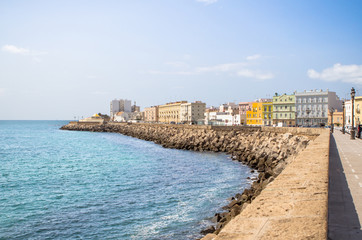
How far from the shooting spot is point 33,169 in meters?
29.9

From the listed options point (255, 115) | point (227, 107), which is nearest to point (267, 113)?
point (255, 115)

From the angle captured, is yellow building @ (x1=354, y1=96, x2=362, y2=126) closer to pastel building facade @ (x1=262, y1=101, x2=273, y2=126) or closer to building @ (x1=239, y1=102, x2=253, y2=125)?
pastel building facade @ (x1=262, y1=101, x2=273, y2=126)

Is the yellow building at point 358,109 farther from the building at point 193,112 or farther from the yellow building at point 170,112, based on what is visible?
the yellow building at point 170,112

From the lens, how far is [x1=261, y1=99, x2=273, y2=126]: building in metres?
80.9

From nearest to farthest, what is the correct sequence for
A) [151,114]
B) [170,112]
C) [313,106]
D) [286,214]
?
1. [286,214]
2. [313,106]
3. [170,112]
4. [151,114]

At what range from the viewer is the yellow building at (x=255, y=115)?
82938 mm

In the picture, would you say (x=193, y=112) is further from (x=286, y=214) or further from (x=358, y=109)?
(x=286, y=214)

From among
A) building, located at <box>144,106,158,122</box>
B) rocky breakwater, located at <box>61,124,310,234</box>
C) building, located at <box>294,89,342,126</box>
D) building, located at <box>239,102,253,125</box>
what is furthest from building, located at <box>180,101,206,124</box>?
rocky breakwater, located at <box>61,124,310,234</box>

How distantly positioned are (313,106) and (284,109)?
688cm

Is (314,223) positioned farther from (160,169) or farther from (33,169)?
(33,169)

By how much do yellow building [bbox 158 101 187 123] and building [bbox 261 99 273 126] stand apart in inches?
1829

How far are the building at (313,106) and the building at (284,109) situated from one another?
3.98 feet

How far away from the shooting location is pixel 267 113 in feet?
267

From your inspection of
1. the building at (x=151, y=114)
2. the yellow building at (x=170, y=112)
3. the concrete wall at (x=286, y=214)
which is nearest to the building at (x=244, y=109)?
the yellow building at (x=170, y=112)
